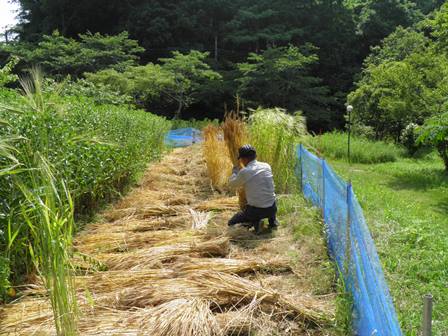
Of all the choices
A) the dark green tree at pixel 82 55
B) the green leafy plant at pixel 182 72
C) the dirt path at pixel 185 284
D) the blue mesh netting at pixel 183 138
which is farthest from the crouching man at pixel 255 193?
the dark green tree at pixel 82 55

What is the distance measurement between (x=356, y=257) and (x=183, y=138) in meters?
14.8

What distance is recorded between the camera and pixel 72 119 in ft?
17.4

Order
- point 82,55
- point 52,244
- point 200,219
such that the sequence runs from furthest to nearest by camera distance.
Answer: point 82,55, point 200,219, point 52,244

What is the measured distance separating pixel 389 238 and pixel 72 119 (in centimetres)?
394

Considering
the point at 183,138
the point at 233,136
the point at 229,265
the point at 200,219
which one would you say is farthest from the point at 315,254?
the point at 183,138

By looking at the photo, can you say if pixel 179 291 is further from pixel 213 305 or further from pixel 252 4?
pixel 252 4

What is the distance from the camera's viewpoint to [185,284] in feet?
10.7

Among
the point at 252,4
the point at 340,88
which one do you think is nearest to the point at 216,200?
the point at 340,88

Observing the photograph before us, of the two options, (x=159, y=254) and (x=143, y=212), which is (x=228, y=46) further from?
(x=159, y=254)

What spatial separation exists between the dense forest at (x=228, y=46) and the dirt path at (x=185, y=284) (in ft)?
54.7

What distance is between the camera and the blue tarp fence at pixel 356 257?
2.14 meters

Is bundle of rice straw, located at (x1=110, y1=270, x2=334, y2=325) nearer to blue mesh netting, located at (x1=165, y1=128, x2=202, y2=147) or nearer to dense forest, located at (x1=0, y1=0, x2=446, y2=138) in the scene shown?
blue mesh netting, located at (x1=165, y1=128, x2=202, y2=147)

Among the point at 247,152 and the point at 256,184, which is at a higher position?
the point at 247,152

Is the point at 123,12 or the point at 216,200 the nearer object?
the point at 216,200
